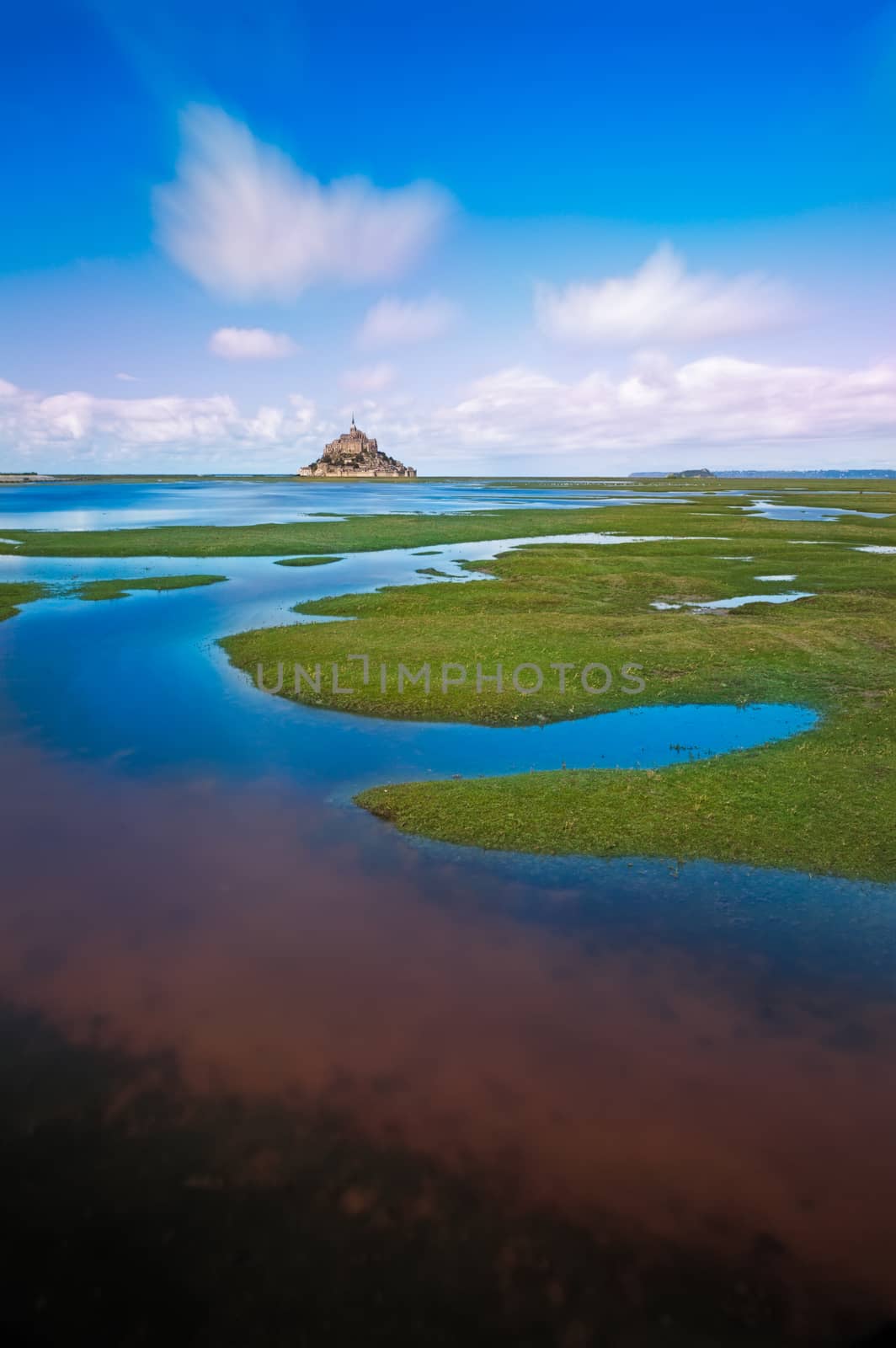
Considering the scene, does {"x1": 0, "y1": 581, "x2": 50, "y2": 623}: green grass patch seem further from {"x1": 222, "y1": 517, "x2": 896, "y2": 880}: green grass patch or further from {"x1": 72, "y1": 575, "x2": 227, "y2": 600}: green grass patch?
{"x1": 222, "y1": 517, "x2": 896, "y2": 880}: green grass patch

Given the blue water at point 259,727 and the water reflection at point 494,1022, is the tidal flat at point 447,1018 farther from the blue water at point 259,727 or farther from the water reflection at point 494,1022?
the blue water at point 259,727

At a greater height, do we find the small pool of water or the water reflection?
the small pool of water

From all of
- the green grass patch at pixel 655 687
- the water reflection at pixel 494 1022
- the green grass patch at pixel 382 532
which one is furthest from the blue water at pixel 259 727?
the green grass patch at pixel 382 532

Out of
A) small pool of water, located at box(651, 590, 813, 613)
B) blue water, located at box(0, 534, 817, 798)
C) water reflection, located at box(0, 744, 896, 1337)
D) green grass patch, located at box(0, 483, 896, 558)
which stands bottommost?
water reflection, located at box(0, 744, 896, 1337)

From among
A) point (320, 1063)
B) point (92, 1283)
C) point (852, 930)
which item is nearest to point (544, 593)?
point (852, 930)

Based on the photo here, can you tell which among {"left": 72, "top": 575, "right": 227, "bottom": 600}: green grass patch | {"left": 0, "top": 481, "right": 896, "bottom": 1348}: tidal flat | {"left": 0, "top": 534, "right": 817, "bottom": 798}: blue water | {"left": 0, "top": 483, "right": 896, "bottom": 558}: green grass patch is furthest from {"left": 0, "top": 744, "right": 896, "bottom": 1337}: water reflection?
{"left": 0, "top": 483, "right": 896, "bottom": 558}: green grass patch

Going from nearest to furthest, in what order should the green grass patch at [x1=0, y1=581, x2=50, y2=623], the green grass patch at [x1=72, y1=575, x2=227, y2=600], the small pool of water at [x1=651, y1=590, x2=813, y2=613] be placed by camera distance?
the green grass patch at [x1=0, y1=581, x2=50, y2=623]
the small pool of water at [x1=651, y1=590, x2=813, y2=613]
the green grass patch at [x1=72, y1=575, x2=227, y2=600]
